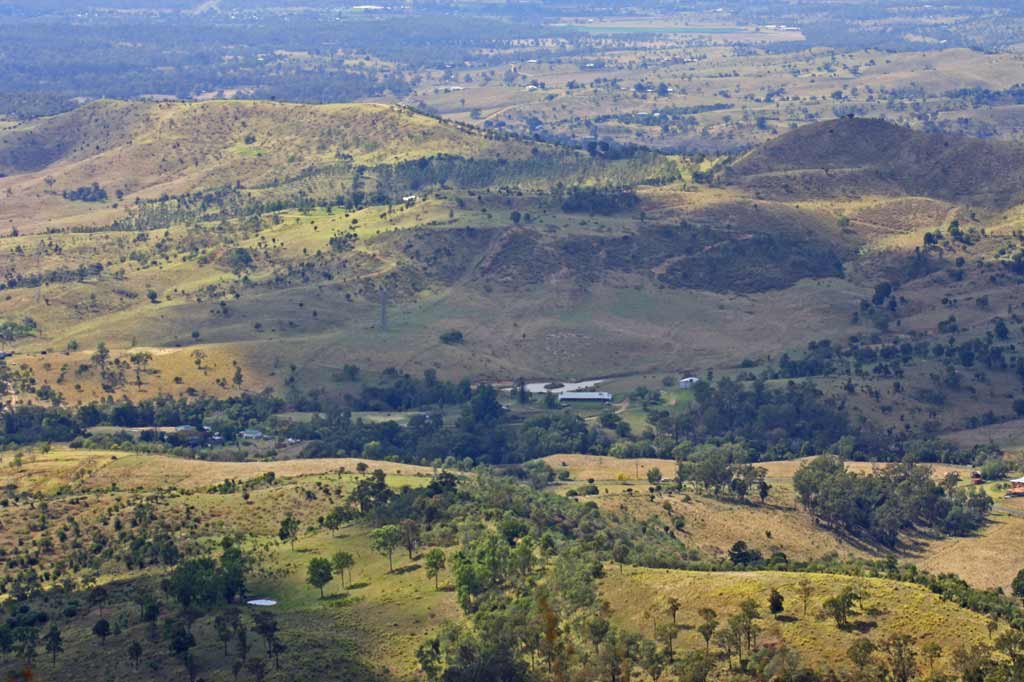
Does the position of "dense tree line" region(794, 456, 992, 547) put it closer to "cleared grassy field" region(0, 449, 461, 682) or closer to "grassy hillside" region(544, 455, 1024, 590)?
"grassy hillside" region(544, 455, 1024, 590)

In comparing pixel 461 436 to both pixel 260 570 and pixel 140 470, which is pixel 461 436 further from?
pixel 260 570

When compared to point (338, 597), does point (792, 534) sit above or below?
below

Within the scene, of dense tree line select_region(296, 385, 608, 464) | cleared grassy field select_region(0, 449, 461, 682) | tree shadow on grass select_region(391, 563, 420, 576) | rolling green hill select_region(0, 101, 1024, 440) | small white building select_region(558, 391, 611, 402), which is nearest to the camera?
cleared grassy field select_region(0, 449, 461, 682)

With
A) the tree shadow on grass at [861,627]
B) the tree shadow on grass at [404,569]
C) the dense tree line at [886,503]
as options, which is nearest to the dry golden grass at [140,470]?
the tree shadow on grass at [404,569]

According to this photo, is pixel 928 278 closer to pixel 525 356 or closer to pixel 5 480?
pixel 525 356

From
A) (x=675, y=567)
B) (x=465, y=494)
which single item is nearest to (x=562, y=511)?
(x=465, y=494)

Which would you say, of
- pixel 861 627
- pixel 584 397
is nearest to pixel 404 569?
pixel 861 627

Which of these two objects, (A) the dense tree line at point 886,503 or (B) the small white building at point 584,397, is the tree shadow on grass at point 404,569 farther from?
(B) the small white building at point 584,397

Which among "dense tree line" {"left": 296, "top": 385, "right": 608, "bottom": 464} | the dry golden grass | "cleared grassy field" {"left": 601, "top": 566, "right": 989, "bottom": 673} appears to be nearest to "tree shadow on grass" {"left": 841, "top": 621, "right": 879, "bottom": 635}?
"cleared grassy field" {"left": 601, "top": 566, "right": 989, "bottom": 673}

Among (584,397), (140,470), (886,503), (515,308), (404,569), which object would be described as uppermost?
(404,569)
